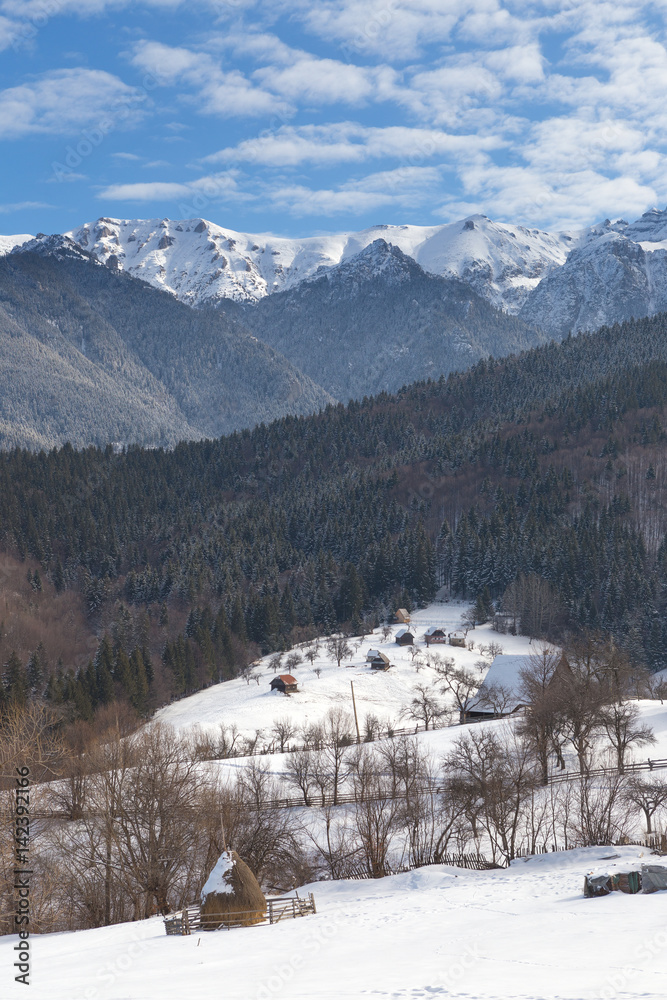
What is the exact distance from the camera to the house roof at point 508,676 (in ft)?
299

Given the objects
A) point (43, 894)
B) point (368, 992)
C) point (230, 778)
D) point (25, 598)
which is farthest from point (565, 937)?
point (25, 598)

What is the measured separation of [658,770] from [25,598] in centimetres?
14161

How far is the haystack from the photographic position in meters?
36.7

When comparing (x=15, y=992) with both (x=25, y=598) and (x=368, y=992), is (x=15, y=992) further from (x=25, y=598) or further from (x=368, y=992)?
(x=25, y=598)

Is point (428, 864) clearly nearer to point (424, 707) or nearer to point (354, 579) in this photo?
point (424, 707)

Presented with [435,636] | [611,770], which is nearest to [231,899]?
[611,770]

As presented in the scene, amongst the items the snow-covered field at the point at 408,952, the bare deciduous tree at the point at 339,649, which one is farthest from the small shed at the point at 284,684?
the snow-covered field at the point at 408,952

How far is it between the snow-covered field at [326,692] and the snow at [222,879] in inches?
1924

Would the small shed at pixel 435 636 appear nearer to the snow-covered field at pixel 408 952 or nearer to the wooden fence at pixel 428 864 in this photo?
the wooden fence at pixel 428 864

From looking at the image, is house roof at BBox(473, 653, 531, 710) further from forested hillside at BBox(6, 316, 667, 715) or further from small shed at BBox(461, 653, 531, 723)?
forested hillside at BBox(6, 316, 667, 715)

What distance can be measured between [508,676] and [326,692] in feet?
76.5

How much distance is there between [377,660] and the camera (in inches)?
4392

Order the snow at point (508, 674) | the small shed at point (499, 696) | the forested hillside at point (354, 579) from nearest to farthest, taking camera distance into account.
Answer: the small shed at point (499, 696) → the snow at point (508, 674) → the forested hillside at point (354, 579)

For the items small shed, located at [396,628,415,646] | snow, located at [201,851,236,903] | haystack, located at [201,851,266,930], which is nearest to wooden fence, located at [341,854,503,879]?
haystack, located at [201,851,266,930]
